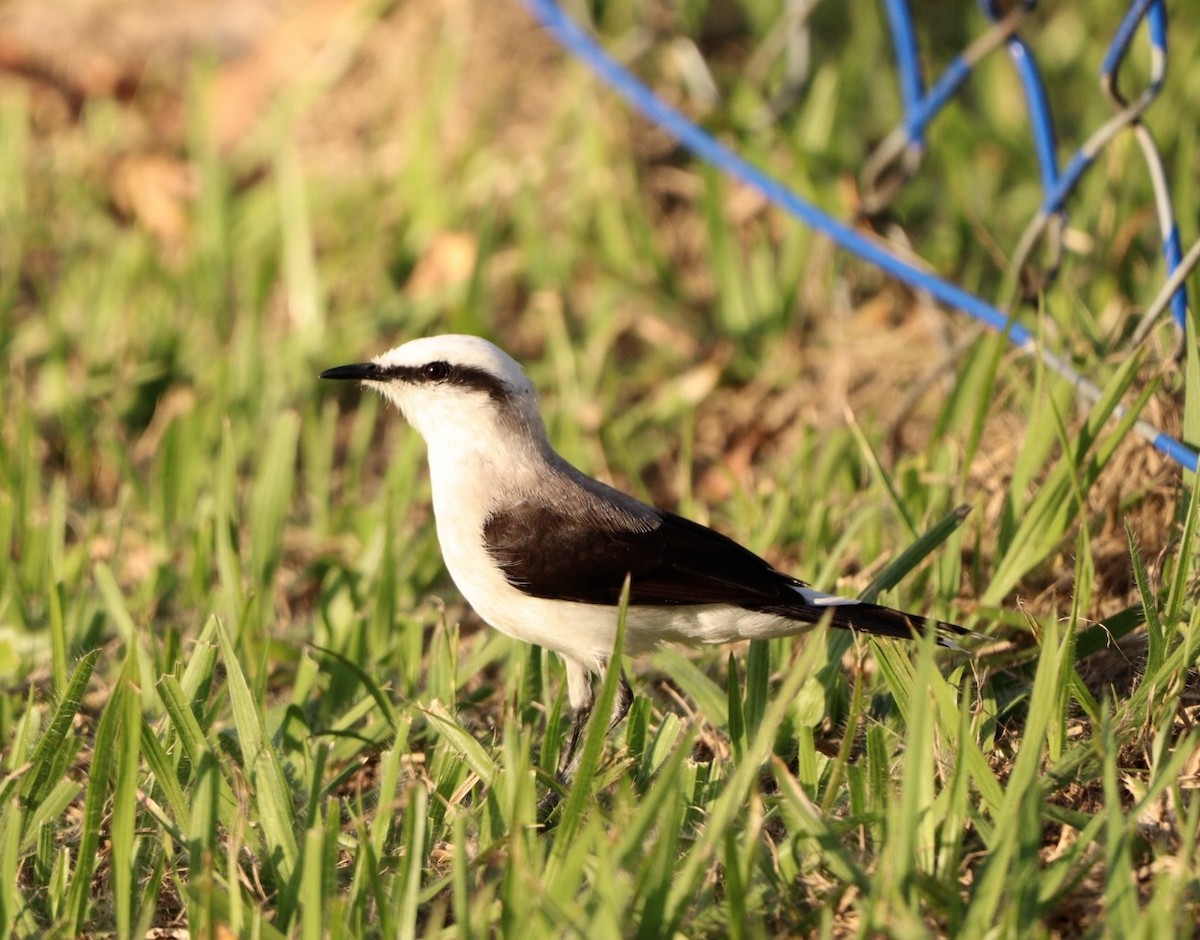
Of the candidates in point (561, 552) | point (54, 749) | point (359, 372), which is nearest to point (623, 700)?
point (561, 552)

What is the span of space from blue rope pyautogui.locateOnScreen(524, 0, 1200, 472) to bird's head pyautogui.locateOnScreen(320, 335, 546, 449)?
1.30 metres

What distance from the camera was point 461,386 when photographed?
3.83 metres

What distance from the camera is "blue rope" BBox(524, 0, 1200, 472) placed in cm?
399

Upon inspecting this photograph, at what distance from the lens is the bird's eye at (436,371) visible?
12.5ft

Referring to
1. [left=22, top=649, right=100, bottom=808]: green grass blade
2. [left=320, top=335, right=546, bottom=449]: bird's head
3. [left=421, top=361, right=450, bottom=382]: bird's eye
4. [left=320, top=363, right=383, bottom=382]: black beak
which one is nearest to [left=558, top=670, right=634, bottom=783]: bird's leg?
[left=320, top=335, right=546, bottom=449]: bird's head

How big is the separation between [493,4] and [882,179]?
2.43 metres

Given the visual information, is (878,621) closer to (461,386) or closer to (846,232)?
(461,386)

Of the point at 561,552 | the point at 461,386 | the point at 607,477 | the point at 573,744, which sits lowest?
the point at 573,744

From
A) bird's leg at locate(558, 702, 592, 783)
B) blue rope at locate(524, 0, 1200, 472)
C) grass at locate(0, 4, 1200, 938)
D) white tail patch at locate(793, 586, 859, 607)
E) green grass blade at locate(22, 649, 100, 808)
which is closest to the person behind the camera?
grass at locate(0, 4, 1200, 938)

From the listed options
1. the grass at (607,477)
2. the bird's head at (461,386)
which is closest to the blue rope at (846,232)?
the grass at (607,477)

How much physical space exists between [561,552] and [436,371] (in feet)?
2.06

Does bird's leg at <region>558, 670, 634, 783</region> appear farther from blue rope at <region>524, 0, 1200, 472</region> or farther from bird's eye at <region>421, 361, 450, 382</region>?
blue rope at <region>524, 0, 1200, 472</region>

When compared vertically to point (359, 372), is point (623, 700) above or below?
below

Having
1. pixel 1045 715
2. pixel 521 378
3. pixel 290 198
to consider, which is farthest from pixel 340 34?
pixel 1045 715
